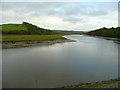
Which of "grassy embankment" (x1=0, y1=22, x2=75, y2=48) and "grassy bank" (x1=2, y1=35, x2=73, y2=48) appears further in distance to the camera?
"grassy embankment" (x1=0, y1=22, x2=75, y2=48)

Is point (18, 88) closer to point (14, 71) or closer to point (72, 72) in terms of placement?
point (14, 71)

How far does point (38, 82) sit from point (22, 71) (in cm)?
314

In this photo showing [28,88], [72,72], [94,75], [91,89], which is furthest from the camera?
[72,72]

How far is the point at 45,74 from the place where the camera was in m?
10.9

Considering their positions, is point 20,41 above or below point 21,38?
below

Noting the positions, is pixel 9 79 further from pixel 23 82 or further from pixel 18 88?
pixel 18 88

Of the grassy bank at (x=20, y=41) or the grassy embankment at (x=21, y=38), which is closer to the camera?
the grassy bank at (x=20, y=41)

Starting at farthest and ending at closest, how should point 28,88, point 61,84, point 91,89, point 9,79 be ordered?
point 9,79, point 61,84, point 28,88, point 91,89

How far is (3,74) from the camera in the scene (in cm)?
1091

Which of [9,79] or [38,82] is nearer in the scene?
[38,82]

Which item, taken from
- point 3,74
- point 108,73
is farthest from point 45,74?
point 108,73

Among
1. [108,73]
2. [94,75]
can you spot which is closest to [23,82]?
[94,75]

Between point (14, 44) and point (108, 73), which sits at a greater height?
point (14, 44)

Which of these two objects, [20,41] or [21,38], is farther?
[21,38]
